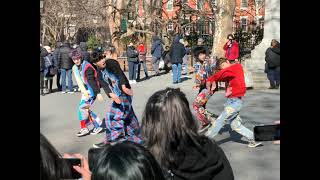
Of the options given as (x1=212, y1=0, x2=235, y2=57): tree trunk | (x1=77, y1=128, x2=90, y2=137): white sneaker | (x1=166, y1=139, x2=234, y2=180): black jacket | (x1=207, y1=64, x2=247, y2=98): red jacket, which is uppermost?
(x1=212, y1=0, x2=235, y2=57): tree trunk

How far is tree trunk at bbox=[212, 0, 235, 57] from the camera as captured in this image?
22516 mm

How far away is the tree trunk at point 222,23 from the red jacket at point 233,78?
14.9 metres

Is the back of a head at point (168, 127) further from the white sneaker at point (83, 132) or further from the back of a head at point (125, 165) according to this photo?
the white sneaker at point (83, 132)

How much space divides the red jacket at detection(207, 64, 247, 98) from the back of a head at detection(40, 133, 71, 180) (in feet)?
18.7

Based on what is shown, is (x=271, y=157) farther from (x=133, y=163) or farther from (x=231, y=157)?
(x=133, y=163)

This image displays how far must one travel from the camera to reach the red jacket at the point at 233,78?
7695 millimetres

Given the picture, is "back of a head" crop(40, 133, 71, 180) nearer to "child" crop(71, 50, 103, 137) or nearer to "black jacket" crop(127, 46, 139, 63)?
"child" crop(71, 50, 103, 137)

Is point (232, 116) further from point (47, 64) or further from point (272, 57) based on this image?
point (47, 64)

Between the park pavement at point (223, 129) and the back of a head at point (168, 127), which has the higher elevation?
the back of a head at point (168, 127)

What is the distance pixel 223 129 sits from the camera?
977 cm

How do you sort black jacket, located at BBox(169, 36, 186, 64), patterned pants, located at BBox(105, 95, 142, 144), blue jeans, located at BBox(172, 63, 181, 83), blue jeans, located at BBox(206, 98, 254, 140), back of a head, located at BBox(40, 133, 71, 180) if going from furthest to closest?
blue jeans, located at BBox(172, 63, 181, 83)
black jacket, located at BBox(169, 36, 186, 64)
patterned pants, located at BBox(105, 95, 142, 144)
blue jeans, located at BBox(206, 98, 254, 140)
back of a head, located at BBox(40, 133, 71, 180)

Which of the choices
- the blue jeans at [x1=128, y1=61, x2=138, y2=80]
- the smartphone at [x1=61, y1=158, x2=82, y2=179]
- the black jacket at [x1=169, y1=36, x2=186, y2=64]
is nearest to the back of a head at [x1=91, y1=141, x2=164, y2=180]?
the smartphone at [x1=61, y1=158, x2=82, y2=179]

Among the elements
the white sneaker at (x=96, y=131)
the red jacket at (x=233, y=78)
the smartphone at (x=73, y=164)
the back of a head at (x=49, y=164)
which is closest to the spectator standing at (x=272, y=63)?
the white sneaker at (x=96, y=131)
